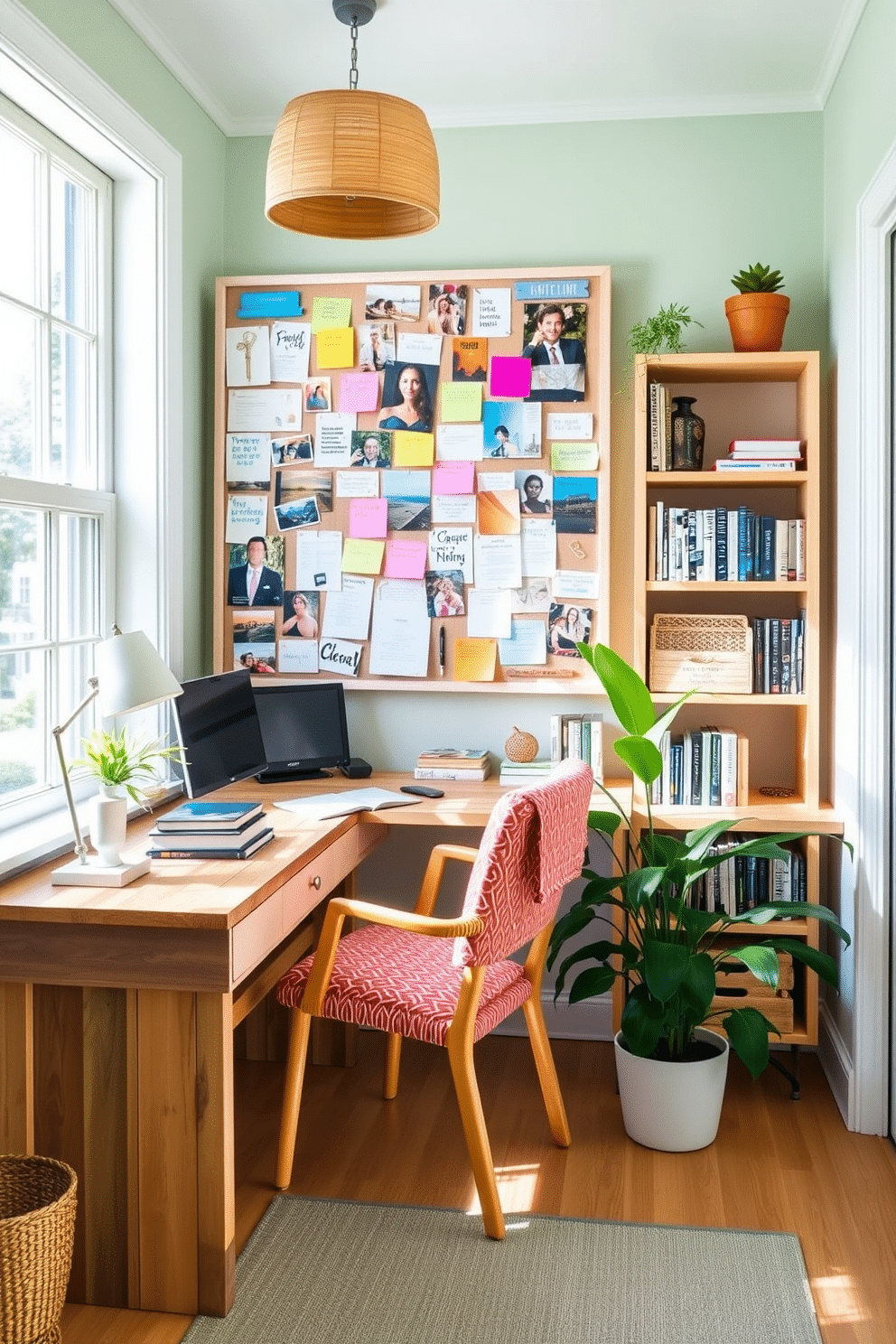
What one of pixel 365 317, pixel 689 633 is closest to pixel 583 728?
pixel 689 633

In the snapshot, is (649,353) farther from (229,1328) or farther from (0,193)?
(229,1328)

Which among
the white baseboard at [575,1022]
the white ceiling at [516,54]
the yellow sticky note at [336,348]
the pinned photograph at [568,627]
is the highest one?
the white ceiling at [516,54]

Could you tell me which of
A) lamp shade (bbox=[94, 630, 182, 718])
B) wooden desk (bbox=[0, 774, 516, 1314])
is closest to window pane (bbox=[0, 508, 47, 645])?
lamp shade (bbox=[94, 630, 182, 718])

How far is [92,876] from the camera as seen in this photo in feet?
7.27

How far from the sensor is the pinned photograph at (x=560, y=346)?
11.0 ft

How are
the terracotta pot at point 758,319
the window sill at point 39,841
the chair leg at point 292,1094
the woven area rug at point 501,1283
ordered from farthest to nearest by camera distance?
the terracotta pot at point 758,319, the chair leg at point 292,1094, the window sill at point 39,841, the woven area rug at point 501,1283

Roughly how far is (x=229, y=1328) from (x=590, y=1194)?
841mm

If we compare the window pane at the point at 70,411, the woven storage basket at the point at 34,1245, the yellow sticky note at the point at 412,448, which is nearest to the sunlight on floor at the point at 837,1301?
the woven storage basket at the point at 34,1245

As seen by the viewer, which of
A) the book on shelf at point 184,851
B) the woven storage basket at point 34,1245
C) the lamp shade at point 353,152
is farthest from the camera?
the book on shelf at point 184,851

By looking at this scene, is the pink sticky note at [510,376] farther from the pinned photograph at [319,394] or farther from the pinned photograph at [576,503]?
the pinned photograph at [319,394]

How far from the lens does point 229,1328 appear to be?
207 cm

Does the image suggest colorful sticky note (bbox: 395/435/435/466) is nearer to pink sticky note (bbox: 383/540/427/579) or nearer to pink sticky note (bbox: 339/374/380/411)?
pink sticky note (bbox: 339/374/380/411)

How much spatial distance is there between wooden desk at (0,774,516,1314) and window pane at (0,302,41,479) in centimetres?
102

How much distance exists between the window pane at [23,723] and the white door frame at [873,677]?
198cm
